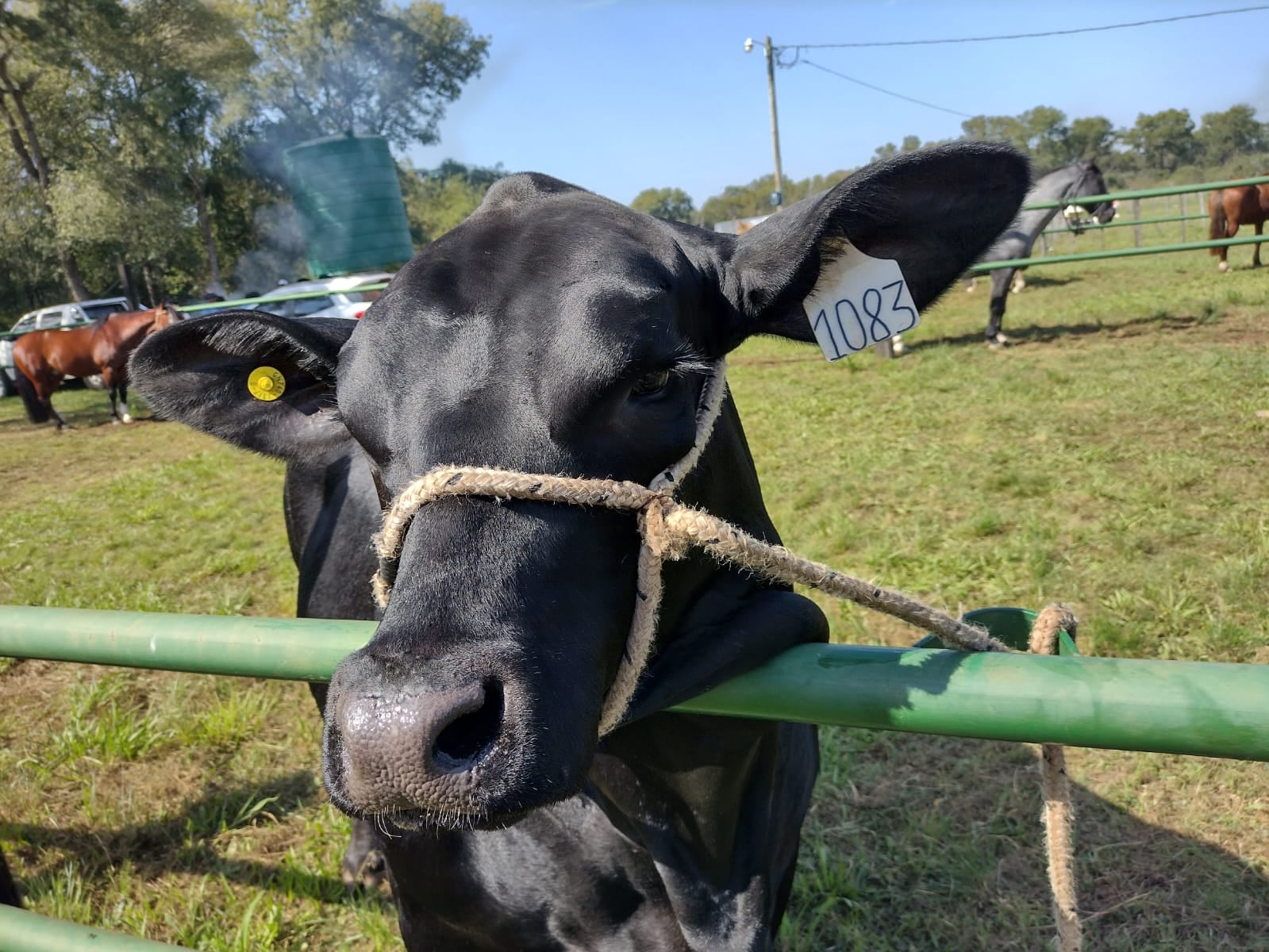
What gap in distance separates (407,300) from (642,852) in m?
1.06

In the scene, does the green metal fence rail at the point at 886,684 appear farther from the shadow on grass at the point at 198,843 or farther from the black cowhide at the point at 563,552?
the shadow on grass at the point at 198,843

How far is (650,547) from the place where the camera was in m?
1.21

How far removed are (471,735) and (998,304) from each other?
9.41 metres

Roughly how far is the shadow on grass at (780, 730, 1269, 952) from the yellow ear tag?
191 centimetres

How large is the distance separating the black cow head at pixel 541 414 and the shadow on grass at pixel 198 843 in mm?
1783

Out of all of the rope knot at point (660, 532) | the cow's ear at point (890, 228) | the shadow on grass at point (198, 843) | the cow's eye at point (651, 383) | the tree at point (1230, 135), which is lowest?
the shadow on grass at point (198, 843)

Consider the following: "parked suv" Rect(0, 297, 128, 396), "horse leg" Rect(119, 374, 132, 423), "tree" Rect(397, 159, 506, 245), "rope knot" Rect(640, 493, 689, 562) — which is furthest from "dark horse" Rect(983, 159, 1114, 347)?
"tree" Rect(397, 159, 506, 245)

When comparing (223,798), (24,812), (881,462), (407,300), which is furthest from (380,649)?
(881,462)

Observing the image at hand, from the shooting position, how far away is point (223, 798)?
10.6 ft

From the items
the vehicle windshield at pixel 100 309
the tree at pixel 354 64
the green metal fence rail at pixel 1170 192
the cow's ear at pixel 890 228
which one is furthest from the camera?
the tree at pixel 354 64

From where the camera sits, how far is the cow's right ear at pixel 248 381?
72.3 inches

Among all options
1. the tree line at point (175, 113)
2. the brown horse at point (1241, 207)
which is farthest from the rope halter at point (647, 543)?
the tree line at point (175, 113)

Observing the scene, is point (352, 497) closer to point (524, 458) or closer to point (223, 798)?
point (223, 798)

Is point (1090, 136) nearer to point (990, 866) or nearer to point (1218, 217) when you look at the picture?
point (1218, 217)
